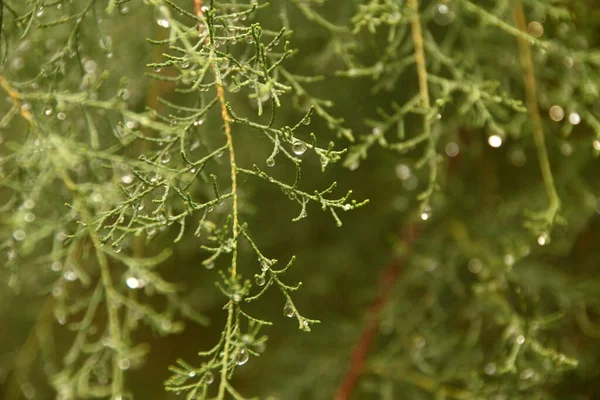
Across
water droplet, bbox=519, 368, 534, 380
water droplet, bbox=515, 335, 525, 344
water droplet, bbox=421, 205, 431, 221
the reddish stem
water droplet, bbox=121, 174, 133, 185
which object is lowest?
the reddish stem

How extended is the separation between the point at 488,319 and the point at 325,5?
100cm

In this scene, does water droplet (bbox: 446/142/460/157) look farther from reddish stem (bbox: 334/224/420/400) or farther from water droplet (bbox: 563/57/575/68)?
water droplet (bbox: 563/57/575/68)

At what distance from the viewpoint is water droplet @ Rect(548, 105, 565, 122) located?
167cm

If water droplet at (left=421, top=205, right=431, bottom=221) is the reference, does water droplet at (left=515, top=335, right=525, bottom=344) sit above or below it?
below

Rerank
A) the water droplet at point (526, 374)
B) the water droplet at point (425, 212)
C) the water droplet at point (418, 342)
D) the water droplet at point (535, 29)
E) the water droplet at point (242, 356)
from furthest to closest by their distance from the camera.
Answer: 1. the water droplet at point (418, 342)
2. the water droplet at point (535, 29)
3. the water droplet at point (526, 374)
4. the water droplet at point (425, 212)
5. the water droplet at point (242, 356)

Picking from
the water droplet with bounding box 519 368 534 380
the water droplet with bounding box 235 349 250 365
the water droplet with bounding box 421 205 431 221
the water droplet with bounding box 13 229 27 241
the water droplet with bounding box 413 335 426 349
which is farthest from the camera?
the water droplet with bounding box 413 335 426 349

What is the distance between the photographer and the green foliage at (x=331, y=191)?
1225 millimetres

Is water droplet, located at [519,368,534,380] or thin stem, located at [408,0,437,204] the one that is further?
water droplet, located at [519,368,534,380]

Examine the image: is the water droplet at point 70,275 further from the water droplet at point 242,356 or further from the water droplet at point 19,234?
the water droplet at point 242,356

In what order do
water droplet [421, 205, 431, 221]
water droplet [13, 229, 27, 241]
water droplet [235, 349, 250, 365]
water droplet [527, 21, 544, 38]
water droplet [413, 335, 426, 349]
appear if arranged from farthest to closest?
water droplet [413, 335, 426, 349], water droplet [527, 21, 544, 38], water droplet [13, 229, 27, 241], water droplet [421, 205, 431, 221], water droplet [235, 349, 250, 365]

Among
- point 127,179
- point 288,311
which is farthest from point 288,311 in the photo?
point 127,179

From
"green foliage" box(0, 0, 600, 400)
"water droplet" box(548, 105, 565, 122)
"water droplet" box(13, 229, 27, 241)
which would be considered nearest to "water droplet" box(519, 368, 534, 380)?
"green foliage" box(0, 0, 600, 400)

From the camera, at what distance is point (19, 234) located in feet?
4.44

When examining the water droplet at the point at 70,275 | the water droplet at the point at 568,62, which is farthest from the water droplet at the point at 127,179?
the water droplet at the point at 568,62
